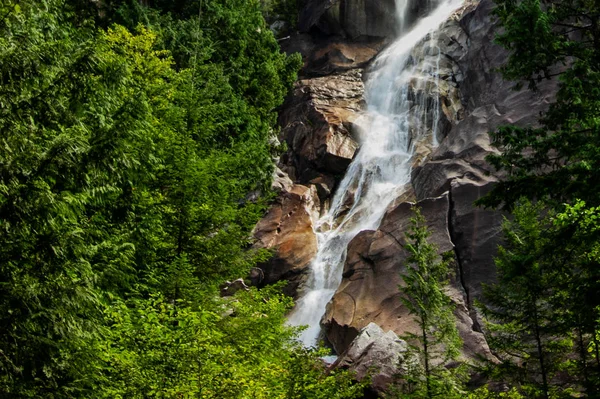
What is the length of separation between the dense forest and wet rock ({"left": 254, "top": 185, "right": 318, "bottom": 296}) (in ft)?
47.4

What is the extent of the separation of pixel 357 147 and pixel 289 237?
10501 millimetres

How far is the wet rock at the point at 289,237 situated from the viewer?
3003cm

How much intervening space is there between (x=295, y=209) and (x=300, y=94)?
13509 mm

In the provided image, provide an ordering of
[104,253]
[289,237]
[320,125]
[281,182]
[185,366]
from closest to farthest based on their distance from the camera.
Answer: [185,366] → [104,253] → [289,237] → [281,182] → [320,125]

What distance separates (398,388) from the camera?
15.1m

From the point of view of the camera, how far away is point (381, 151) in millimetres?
37844

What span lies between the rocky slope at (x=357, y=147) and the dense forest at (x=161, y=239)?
9.23 ft

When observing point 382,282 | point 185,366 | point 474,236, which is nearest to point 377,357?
point 382,282

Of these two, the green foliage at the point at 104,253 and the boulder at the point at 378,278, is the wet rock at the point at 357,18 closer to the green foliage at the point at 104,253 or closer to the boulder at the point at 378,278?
the boulder at the point at 378,278

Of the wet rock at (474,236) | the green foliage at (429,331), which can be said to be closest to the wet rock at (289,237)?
the wet rock at (474,236)

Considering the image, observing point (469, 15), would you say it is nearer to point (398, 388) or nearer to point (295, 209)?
point (295, 209)

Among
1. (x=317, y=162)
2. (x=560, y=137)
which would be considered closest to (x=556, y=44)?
(x=560, y=137)

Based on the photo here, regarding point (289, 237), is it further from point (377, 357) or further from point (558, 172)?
point (558, 172)

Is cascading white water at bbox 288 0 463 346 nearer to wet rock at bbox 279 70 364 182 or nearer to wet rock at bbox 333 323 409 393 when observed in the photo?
wet rock at bbox 279 70 364 182
